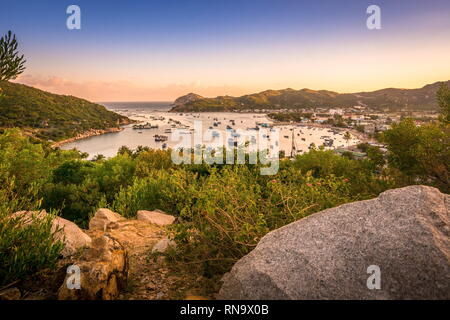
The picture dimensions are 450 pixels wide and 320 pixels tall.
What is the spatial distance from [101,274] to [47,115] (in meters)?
97.6

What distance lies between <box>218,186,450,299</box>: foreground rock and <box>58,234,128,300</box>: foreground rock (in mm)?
1509

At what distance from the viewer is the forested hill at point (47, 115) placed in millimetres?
70312

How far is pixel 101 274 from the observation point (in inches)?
132

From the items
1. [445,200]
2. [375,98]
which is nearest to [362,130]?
[375,98]

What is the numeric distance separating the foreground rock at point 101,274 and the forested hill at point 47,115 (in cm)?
7247

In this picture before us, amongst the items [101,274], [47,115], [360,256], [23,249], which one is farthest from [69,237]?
[47,115]

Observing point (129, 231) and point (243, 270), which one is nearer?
point (243, 270)

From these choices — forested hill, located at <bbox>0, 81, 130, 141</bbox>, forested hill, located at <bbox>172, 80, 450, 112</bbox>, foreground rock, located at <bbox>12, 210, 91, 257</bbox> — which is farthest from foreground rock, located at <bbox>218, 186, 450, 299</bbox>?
forested hill, located at <bbox>172, 80, 450, 112</bbox>

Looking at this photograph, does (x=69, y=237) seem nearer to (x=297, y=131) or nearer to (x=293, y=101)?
(x=297, y=131)

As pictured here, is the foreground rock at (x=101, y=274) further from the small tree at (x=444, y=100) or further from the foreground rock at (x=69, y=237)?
the small tree at (x=444, y=100)

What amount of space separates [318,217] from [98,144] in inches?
3253

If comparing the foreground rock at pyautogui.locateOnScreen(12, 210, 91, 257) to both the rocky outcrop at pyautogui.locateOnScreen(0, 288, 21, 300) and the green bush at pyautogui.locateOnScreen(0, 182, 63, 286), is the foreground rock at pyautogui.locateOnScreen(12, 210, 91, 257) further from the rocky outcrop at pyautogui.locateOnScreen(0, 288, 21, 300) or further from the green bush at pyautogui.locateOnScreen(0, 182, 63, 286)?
the rocky outcrop at pyautogui.locateOnScreen(0, 288, 21, 300)
